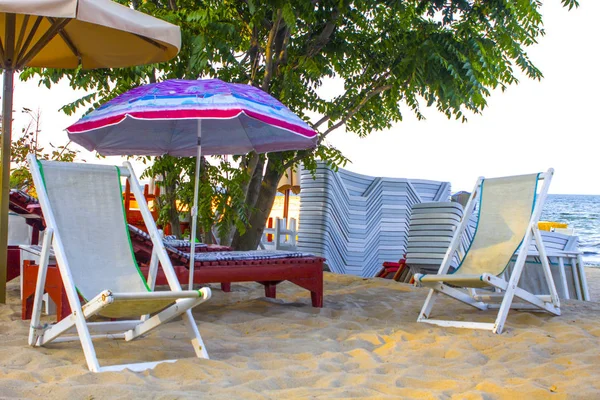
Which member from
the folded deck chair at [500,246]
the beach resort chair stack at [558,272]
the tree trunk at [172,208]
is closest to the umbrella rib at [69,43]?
the tree trunk at [172,208]

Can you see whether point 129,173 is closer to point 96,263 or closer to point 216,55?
point 96,263

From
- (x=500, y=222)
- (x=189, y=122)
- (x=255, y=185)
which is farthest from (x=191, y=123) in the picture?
(x=255, y=185)

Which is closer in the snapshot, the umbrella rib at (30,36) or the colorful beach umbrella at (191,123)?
the colorful beach umbrella at (191,123)

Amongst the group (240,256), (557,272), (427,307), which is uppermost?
(240,256)

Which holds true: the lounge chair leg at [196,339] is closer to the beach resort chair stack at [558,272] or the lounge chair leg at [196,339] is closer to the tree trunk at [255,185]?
the beach resort chair stack at [558,272]

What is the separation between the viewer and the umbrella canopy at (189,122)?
3670 mm

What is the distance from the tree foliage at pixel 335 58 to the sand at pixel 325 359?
9.00 feet

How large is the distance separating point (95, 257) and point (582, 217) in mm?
48855

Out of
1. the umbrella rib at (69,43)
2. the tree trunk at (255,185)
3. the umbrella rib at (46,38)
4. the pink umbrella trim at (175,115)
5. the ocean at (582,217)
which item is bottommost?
the ocean at (582,217)

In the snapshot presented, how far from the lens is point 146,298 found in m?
3.04

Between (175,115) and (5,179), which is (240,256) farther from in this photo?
(5,179)

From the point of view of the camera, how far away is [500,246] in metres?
4.89

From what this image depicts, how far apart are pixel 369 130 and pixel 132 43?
14.9 feet

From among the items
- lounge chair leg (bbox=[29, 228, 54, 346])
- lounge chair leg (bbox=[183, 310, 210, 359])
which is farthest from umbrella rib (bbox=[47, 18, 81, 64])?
lounge chair leg (bbox=[183, 310, 210, 359])
